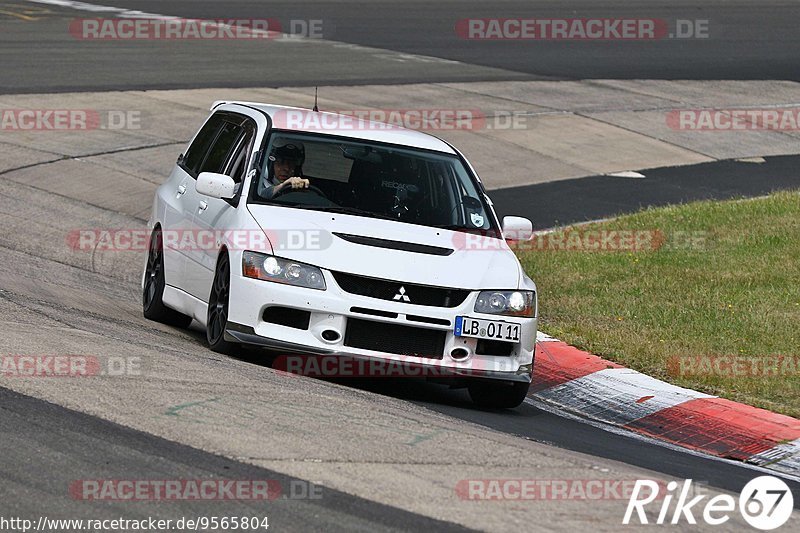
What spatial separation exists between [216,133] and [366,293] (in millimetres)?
2744

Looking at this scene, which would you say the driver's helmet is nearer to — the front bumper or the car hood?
the car hood

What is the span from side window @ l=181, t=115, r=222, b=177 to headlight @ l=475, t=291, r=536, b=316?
2856 millimetres

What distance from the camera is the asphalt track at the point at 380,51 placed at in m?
23.7

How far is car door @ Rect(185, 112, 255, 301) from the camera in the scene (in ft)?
31.0

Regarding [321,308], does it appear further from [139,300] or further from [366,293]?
[139,300]

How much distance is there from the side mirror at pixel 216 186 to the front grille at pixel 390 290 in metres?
1.16

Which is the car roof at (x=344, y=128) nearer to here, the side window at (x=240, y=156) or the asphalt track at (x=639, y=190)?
the side window at (x=240, y=156)

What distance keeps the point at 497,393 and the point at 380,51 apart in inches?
774

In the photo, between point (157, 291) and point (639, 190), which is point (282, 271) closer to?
point (157, 291)

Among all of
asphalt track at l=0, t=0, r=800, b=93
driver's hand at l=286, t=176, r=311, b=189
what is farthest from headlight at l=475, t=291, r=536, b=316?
asphalt track at l=0, t=0, r=800, b=93

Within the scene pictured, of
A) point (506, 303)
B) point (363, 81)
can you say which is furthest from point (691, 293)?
point (363, 81)

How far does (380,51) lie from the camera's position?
2808 centimetres

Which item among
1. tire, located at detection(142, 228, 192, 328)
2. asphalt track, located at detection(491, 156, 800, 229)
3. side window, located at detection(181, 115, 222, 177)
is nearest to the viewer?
tire, located at detection(142, 228, 192, 328)

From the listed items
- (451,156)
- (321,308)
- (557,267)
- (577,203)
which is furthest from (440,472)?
(577,203)
